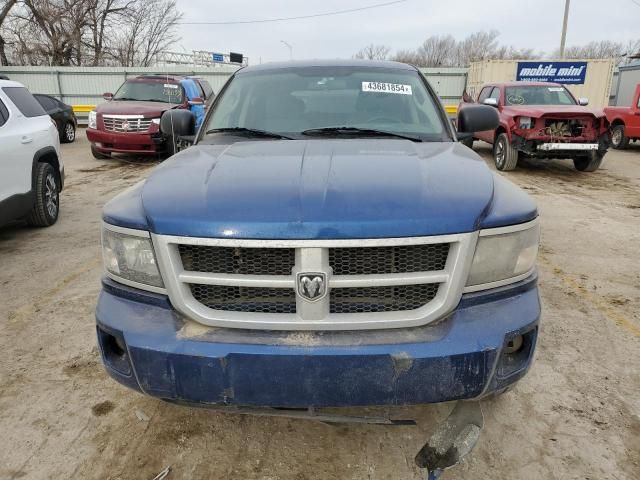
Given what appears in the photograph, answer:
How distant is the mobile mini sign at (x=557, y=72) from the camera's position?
65.5ft

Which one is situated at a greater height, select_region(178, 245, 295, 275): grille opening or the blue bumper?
select_region(178, 245, 295, 275): grille opening

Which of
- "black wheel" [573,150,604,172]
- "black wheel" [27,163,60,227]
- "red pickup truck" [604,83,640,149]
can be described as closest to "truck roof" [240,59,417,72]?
"black wheel" [27,163,60,227]

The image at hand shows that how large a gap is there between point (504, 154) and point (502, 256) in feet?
27.6

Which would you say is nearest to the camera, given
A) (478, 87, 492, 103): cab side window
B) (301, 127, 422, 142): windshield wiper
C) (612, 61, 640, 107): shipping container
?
(301, 127, 422, 142): windshield wiper

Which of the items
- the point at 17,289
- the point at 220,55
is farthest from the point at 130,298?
the point at 220,55

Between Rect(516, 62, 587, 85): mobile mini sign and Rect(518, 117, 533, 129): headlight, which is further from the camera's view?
Rect(516, 62, 587, 85): mobile mini sign

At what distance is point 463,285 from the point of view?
68.5 inches

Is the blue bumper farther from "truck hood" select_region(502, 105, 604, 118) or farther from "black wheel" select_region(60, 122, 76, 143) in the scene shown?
"black wheel" select_region(60, 122, 76, 143)

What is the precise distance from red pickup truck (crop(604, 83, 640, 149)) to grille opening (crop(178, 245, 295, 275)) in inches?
532

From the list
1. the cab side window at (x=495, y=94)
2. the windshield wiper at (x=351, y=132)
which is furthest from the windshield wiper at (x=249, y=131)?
the cab side window at (x=495, y=94)

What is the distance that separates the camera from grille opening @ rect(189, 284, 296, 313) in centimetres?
175

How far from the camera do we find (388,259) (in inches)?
67.3

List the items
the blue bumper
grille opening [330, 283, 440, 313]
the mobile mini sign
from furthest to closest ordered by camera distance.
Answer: the mobile mini sign → grille opening [330, 283, 440, 313] → the blue bumper

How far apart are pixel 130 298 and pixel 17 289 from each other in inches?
107
